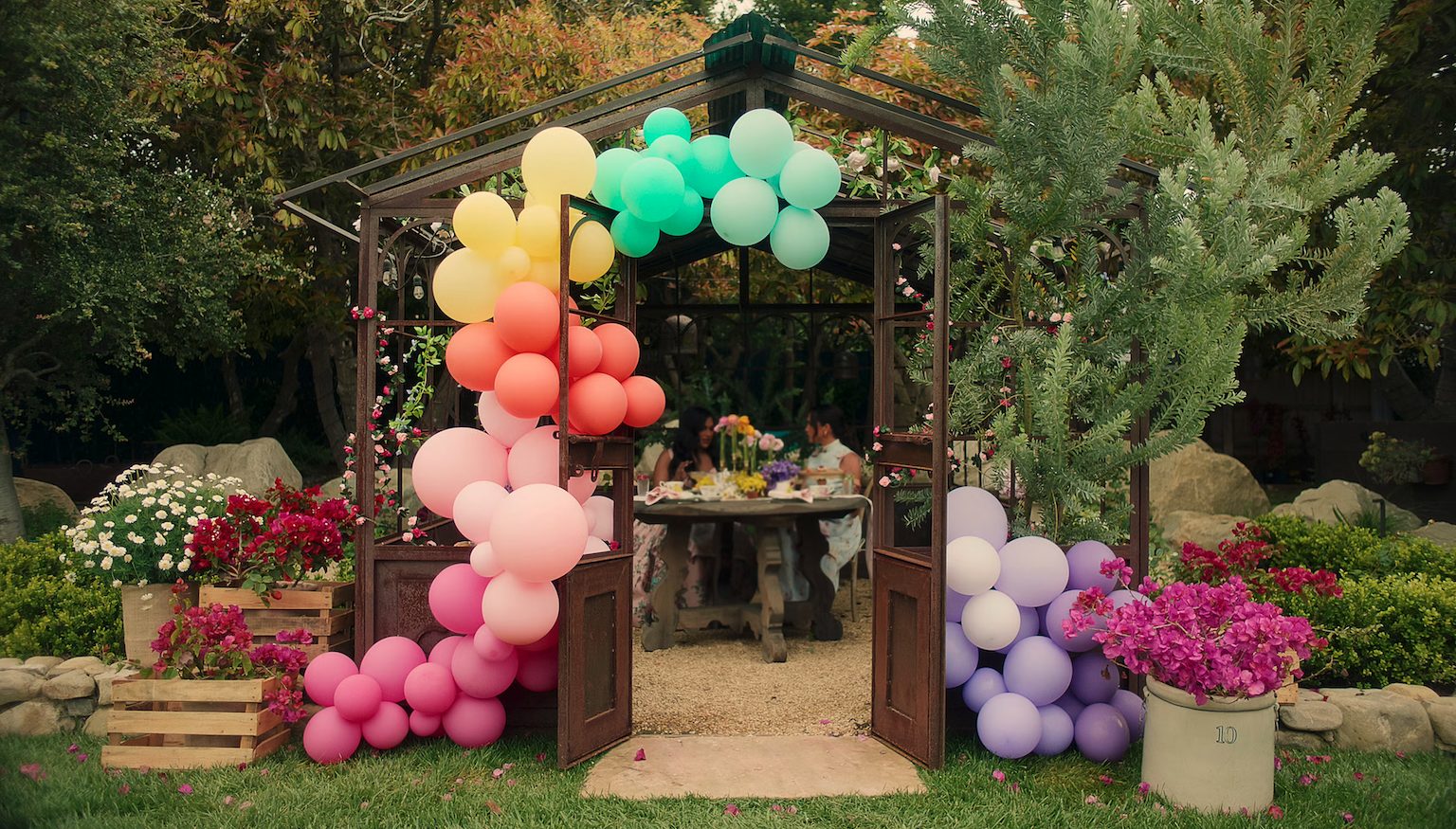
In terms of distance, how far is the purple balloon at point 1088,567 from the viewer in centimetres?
457

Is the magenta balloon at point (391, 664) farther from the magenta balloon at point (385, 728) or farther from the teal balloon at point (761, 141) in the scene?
the teal balloon at point (761, 141)

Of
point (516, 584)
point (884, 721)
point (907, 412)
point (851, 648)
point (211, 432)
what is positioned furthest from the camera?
point (211, 432)

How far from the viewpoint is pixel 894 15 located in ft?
15.0

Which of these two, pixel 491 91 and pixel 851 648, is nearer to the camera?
pixel 851 648

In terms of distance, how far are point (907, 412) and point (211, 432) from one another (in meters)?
7.98

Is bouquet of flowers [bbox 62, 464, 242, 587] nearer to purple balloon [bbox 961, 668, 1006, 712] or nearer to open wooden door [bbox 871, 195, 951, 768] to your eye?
open wooden door [bbox 871, 195, 951, 768]

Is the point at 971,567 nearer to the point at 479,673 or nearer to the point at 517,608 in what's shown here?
the point at 517,608

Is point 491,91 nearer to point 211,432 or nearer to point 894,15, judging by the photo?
point 894,15

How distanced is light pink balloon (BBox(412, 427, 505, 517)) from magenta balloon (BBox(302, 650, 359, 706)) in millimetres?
736

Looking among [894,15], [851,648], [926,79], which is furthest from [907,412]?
[894,15]

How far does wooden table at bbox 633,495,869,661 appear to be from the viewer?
20.5 feet

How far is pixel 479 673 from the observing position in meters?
4.39

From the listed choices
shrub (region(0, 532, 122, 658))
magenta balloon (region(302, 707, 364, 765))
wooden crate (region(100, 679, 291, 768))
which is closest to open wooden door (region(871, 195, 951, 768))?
magenta balloon (region(302, 707, 364, 765))

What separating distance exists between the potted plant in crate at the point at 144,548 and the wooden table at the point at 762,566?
2.38 m
